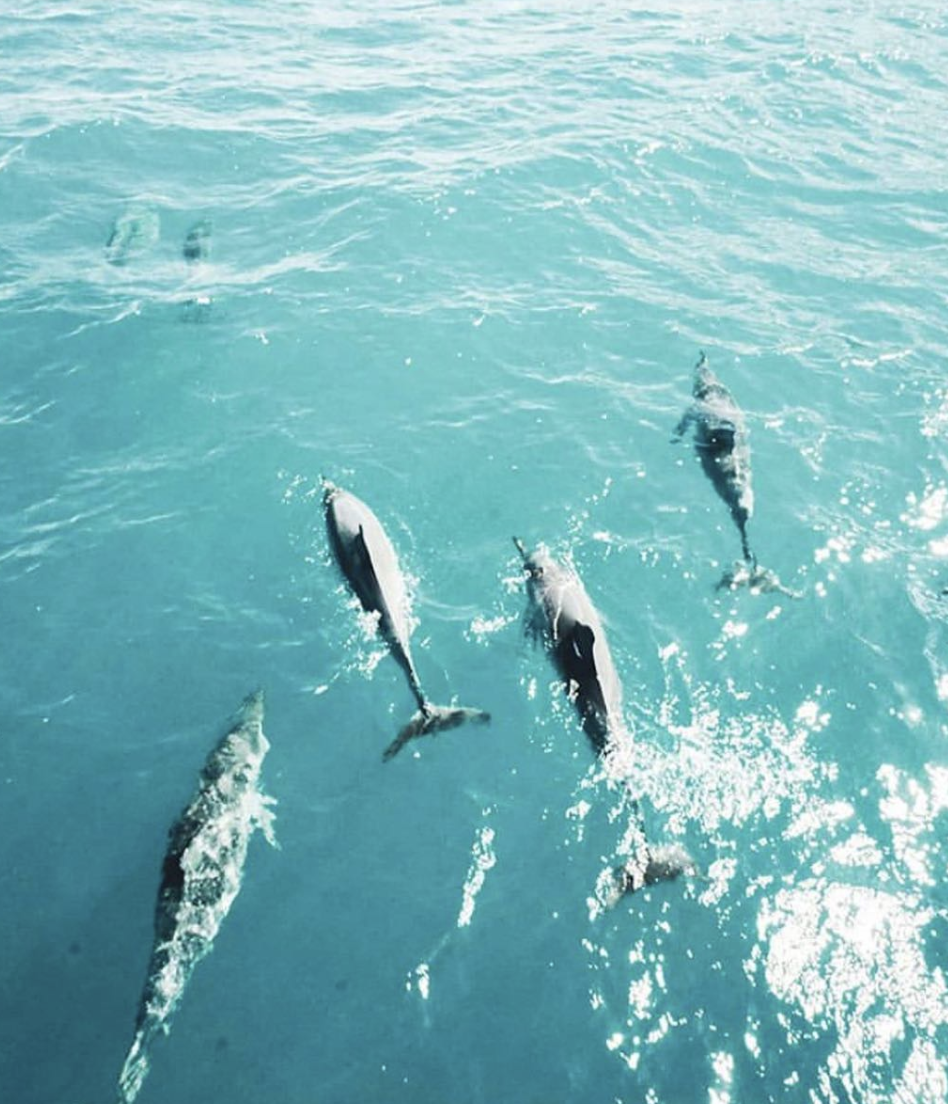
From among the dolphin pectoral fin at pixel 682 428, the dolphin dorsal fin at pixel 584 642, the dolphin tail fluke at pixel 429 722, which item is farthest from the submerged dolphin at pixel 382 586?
the dolphin pectoral fin at pixel 682 428

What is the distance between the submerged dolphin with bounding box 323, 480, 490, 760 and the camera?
36.6ft

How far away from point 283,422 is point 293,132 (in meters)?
16.2

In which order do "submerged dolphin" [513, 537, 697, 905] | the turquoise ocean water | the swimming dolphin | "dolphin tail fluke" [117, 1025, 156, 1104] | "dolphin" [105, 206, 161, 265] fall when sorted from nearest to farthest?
"dolphin tail fluke" [117, 1025, 156, 1104]
the turquoise ocean water
"submerged dolphin" [513, 537, 697, 905]
the swimming dolphin
"dolphin" [105, 206, 161, 265]

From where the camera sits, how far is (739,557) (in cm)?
1334

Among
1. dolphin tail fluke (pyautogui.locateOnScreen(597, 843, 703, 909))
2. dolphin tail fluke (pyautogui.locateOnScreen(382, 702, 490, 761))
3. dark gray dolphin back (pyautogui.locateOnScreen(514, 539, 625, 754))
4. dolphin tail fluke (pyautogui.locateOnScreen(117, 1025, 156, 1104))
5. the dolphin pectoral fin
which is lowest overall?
dolphin tail fluke (pyautogui.locateOnScreen(117, 1025, 156, 1104))

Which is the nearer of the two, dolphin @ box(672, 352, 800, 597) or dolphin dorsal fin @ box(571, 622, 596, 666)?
dolphin dorsal fin @ box(571, 622, 596, 666)

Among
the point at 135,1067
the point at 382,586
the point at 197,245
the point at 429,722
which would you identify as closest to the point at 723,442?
the point at 382,586

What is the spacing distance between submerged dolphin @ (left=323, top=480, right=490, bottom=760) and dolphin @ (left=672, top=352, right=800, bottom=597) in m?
5.49

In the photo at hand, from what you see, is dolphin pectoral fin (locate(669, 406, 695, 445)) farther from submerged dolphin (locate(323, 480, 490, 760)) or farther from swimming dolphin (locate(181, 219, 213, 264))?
swimming dolphin (locate(181, 219, 213, 264))

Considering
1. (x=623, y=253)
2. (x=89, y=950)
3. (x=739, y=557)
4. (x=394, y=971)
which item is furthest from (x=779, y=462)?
(x=89, y=950)

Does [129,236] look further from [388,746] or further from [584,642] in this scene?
[584,642]

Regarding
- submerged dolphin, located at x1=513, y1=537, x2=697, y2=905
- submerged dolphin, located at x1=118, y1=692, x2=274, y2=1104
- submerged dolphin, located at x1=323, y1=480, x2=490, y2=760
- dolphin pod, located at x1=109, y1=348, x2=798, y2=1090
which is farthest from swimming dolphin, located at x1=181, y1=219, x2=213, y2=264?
submerged dolphin, located at x1=118, y1=692, x2=274, y2=1104

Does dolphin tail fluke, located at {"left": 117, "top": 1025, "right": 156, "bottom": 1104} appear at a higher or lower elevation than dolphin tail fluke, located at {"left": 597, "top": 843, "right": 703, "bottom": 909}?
lower

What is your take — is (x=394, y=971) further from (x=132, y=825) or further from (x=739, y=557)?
(x=739, y=557)
